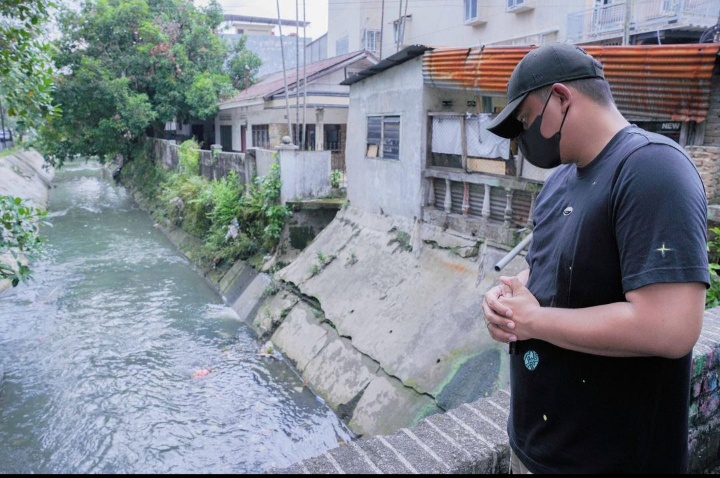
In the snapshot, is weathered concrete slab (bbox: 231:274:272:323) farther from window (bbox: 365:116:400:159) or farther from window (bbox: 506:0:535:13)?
window (bbox: 506:0:535:13)

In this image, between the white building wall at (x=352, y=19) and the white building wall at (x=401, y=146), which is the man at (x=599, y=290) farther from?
the white building wall at (x=352, y=19)

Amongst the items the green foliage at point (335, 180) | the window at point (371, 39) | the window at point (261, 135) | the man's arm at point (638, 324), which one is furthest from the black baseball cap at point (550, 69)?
the window at point (371, 39)

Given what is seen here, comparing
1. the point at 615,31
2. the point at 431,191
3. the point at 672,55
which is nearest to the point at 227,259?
the point at 431,191

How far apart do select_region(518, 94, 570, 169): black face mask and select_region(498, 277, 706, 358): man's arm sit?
20.1 inches

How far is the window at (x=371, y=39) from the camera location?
850 inches

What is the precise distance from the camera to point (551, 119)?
1454mm

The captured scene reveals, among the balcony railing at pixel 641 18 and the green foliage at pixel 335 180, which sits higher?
the balcony railing at pixel 641 18

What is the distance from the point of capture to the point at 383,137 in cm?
835

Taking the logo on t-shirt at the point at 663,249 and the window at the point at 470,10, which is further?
the window at the point at 470,10

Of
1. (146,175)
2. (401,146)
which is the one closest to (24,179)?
(146,175)

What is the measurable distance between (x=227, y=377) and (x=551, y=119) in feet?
22.2

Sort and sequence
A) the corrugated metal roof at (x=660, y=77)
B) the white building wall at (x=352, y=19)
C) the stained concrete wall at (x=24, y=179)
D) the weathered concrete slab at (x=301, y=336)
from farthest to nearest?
the white building wall at (x=352, y=19)
the stained concrete wall at (x=24, y=179)
the weathered concrete slab at (x=301, y=336)
the corrugated metal roof at (x=660, y=77)

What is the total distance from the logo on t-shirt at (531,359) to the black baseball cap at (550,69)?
0.72 m

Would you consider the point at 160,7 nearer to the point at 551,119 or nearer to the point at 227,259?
the point at 227,259
